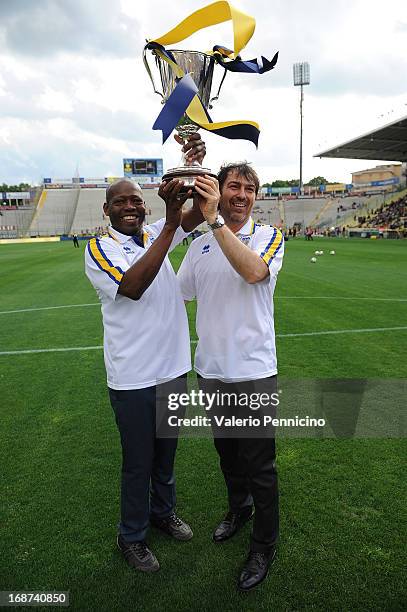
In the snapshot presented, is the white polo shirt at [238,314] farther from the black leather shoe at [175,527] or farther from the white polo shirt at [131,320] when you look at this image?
the black leather shoe at [175,527]

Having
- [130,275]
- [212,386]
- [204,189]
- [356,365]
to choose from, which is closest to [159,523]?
[212,386]

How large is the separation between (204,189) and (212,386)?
43.9 inches

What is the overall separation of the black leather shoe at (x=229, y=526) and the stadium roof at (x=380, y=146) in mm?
36861

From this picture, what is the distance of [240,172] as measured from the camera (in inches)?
96.6

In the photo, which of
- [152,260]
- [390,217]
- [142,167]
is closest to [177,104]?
[152,260]

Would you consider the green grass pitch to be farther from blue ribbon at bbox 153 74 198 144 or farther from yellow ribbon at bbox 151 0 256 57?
yellow ribbon at bbox 151 0 256 57

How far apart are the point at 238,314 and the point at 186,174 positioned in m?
0.78

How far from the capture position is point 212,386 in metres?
2.65

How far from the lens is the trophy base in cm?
220

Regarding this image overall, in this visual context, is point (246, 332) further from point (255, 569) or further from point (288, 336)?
point (288, 336)

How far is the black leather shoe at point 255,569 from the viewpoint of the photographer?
7.66 feet

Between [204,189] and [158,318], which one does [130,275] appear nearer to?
[158,318]

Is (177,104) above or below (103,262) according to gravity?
above

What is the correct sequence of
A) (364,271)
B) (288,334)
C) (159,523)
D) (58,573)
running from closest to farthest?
(58,573)
(159,523)
(288,334)
(364,271)
